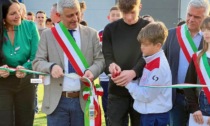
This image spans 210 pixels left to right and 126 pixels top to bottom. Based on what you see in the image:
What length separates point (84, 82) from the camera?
398 cm

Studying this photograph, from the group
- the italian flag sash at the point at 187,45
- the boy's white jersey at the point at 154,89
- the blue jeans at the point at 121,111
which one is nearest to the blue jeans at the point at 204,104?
the boy's white jersey at the point at 154,89

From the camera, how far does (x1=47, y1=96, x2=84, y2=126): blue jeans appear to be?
397 centimetres

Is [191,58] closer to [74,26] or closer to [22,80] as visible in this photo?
[74,26]

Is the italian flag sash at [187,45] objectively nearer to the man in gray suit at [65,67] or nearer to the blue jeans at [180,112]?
the blue jeans at [180,112]

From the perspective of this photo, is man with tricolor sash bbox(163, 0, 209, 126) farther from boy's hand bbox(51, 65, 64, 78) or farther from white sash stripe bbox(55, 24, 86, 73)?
boy's hand bbox(51, 65, 64, 78)

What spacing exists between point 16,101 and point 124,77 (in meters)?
1.44

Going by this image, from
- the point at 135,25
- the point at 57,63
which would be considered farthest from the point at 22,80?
the point at 135,25

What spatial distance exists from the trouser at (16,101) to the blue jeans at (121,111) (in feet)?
3.35

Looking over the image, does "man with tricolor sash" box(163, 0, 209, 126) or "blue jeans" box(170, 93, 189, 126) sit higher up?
"man with tricolor sash" box(163, 0, 209, 126)

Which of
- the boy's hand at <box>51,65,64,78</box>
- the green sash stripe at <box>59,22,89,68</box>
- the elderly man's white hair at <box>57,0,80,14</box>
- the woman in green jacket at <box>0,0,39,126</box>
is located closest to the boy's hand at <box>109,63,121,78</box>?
the green sash stripe at <box>59,22,89,68</box>

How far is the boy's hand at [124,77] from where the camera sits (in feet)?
12.5

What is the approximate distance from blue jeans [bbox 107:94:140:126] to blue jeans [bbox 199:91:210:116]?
2.19 feet

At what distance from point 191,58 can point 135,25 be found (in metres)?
0.66

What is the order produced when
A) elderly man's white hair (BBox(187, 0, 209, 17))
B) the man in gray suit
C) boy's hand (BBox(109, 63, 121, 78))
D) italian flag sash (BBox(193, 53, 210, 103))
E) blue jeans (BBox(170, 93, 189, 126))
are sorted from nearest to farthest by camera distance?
italian flag sash (BBox(193, 53, 210, 103))
boy's hand (BBox(109, 63, 121, 78))
the man in gray suit
elderly man's white hair (BBox(187, 0, 209, 17))
blue jeans (BBox(170, 93, 189, 126))
